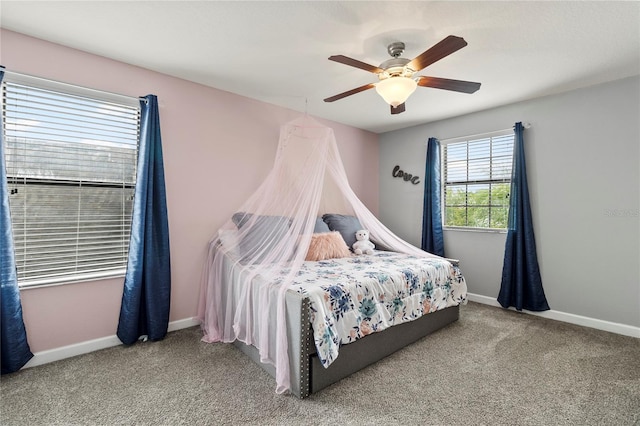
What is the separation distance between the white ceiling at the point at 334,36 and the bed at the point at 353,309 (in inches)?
69.2

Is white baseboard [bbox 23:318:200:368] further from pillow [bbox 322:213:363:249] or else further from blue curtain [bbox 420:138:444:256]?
blue curtain [bbox 420:138:444:256]

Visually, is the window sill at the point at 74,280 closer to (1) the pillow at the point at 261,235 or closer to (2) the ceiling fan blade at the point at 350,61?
(1) the pillow at the point at 261,235

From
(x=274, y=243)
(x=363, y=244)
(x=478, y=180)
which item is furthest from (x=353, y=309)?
(x=478, y=180)

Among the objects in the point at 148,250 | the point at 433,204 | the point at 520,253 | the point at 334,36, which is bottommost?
the point at 520,253

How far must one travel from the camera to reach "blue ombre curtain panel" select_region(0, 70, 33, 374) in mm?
2137

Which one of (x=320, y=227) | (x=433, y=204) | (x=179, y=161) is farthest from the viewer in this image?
(x=433, y=204)

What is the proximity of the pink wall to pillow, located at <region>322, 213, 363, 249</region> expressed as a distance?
3.26ft

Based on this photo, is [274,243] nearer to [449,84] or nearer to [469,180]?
[449,84]

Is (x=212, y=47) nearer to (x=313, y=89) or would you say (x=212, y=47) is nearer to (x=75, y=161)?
(x=313, y=89)

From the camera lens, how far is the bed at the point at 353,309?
1977mm

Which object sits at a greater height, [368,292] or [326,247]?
[326,247]

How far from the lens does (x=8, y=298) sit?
7.13ft

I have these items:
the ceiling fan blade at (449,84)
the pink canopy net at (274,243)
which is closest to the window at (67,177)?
the pink canopy net at (274,243)

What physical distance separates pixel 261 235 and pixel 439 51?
2003mm
